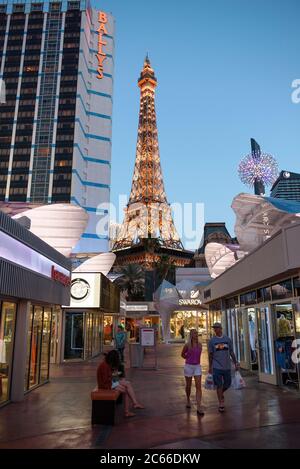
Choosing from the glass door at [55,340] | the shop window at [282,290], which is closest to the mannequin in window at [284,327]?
the shop window at [282,290]

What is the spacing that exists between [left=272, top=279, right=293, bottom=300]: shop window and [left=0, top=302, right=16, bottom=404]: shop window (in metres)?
6.49

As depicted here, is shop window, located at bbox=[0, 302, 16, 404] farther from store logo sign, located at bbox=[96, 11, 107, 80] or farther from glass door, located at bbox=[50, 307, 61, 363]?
store logo sign, located at bbox=[96, 11, 107, 80]

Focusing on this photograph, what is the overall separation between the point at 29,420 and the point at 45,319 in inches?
197

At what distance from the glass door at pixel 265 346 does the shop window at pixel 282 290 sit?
1.99 ft

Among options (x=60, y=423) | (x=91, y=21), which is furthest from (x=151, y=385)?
(x=91, y=21)

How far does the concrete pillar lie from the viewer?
8633 millimetres

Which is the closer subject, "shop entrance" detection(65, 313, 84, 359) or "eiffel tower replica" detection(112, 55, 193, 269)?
"shop entrance" detection(65, 313, 84, 359)

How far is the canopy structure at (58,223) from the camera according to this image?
13.1 meters

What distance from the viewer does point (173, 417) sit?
6.83 metres

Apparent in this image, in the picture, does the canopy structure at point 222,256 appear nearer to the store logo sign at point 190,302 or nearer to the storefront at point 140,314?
the store logo sign at point 190,302

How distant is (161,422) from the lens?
21.2 feet

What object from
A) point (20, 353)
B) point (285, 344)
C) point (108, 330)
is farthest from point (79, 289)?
point (108, 330)

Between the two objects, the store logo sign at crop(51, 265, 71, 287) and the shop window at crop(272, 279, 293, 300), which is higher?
the store logo sign at crop(51, 265, 71, 287)

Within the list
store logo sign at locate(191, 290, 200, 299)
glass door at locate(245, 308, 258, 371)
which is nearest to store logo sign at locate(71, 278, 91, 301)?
glass door at locate(245, 308, 258, 371)
